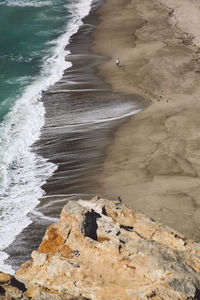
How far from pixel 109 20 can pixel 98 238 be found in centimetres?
4282

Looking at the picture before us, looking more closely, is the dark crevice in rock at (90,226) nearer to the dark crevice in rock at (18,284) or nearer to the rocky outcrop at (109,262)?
the rocky outcrop at (109,262)

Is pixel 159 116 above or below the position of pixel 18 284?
below

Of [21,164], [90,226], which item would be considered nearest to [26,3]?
[21,164]

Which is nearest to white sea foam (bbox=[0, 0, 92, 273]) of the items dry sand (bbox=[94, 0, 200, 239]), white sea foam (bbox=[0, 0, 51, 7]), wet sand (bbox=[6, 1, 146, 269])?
wet sand (bbox=[6, 1, 146, 269])

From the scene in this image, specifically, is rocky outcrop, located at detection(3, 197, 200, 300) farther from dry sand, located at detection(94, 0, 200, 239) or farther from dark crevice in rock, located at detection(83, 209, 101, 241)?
dry sand, located at detection(94, 0, 200, 239)

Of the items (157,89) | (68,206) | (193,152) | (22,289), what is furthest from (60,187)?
(157,89)

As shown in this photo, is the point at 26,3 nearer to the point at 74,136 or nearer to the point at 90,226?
the point at 74,136

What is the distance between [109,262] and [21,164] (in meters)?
13.9

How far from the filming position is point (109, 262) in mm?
8711

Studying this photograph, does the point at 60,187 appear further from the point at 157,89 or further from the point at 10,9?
the point at 10,9

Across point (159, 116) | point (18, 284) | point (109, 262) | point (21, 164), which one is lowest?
point (21, 164)

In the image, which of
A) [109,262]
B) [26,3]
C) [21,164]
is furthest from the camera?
[26,3]

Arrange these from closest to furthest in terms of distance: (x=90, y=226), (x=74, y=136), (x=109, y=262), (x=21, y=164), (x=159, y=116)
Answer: (x=109, y=262), (x=90, y=226), (x=21, y=164), (x=74, y=136), (x=159, y=116)

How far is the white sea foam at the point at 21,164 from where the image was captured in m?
17.3
